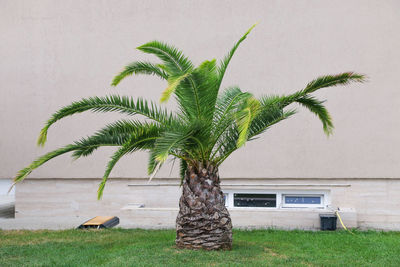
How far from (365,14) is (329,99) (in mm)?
2406

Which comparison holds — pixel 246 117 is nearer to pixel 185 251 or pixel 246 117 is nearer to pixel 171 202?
pixel 185 251

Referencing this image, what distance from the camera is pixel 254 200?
12.8m

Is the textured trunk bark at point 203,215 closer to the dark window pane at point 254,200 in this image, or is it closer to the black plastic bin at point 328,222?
the black plastic bin at point 328,222

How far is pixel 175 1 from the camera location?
12875 mm

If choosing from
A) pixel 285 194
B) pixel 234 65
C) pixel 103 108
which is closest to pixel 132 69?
pixel 103 108

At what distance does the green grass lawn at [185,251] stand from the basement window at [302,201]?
52.1 inches

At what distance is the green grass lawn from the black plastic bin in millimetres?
233

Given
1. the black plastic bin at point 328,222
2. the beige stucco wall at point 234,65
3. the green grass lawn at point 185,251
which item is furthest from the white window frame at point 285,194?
the green grass lawn at point 185,251

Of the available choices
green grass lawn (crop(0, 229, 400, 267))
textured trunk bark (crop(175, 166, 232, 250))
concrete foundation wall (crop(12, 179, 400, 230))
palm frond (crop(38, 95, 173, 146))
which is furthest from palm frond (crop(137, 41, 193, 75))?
concrete foundation wall (crop(12, 179, 400, 230))

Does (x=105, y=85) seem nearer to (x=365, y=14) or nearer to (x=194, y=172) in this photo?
(x=194, y=172)

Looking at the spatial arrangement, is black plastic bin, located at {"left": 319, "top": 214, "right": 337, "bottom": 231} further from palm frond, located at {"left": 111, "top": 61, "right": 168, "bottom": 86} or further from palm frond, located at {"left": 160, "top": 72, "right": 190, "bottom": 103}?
palm frond, located at {"left": 160, "top": 72, "right": 190, "bottom": 103}

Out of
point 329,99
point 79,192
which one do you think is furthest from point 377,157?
point 79,192

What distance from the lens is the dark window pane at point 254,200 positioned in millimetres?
12773

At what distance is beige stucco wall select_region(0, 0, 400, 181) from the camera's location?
12055 mm
